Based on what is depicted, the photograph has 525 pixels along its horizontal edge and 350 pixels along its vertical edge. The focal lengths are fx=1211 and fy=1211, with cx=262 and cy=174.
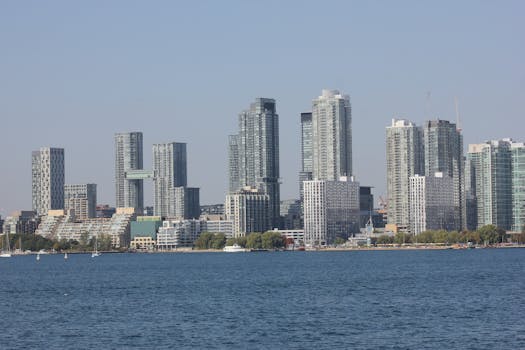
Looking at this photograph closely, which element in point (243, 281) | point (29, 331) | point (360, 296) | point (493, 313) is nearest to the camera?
point (29, 331)

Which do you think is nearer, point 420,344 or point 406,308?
point 420,344

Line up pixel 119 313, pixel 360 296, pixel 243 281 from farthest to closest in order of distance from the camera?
pixel 243 281 → pixel 360 296 → pixel 119 313

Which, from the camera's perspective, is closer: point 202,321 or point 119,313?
point 202,321

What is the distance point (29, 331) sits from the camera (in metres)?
74.3

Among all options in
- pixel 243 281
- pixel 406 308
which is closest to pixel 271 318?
pixel 406 308

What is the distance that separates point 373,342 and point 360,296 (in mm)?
33257

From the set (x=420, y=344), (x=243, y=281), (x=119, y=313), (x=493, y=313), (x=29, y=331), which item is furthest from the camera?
(x=243, y=281)

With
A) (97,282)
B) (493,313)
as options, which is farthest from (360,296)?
(97,282)

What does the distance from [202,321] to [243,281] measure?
5382 cm

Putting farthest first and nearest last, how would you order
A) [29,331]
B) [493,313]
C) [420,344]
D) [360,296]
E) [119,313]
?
1. [360,296]
2. [119,313]
3. [493,313]
4. [29,331]
5. [420,344]

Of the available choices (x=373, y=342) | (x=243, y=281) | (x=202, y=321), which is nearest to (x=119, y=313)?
(x=202, y=321)

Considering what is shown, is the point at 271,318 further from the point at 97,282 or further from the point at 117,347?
the point at 97,282

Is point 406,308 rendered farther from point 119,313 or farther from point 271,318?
point 119,313

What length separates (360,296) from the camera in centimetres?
9900
